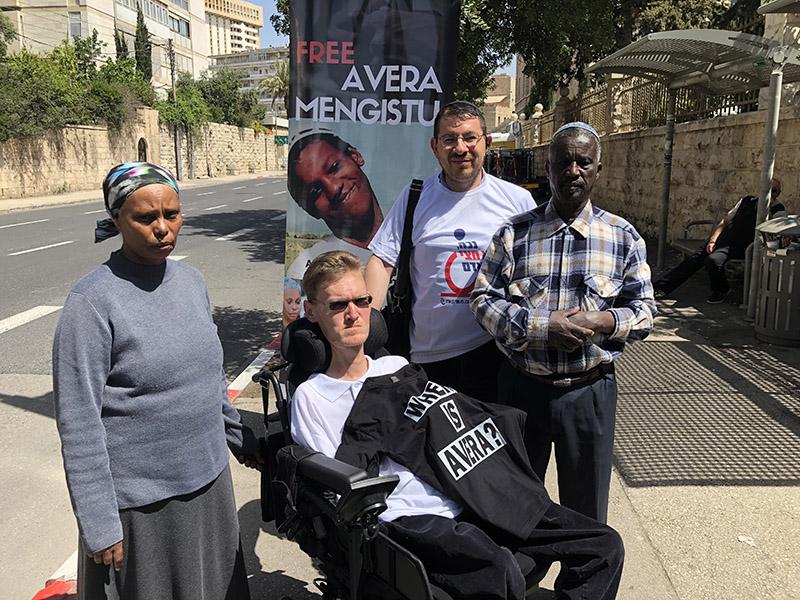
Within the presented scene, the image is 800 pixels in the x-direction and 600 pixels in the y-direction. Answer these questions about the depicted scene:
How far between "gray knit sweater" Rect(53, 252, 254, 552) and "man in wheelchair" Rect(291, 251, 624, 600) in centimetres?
36

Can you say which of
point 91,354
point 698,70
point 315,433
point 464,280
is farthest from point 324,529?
point 698,70

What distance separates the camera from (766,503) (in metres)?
3.63

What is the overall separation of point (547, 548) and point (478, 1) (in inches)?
371

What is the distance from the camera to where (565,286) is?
8.13 ft

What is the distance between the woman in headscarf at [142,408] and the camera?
1.86 metres

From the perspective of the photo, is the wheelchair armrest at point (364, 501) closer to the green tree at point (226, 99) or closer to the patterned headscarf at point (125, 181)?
the patterned headscarf at point (125, 181)

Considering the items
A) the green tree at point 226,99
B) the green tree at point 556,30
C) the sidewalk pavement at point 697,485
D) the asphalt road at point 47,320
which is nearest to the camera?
the sidewalk pavement at point 697,485

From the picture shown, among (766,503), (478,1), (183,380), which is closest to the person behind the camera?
(183,380)

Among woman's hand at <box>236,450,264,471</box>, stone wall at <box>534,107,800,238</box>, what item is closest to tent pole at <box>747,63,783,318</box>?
stone wall at <box>534,107,800,238</box>

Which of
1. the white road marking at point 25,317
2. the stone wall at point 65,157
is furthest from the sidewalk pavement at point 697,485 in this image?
the stone wall at point 65,157

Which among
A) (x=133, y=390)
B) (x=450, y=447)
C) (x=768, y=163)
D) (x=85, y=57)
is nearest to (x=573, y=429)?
(x=450, y=447)

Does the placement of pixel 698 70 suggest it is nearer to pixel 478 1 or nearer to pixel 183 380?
pixel 478 1

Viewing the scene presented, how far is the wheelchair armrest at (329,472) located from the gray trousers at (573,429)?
83 centimetres

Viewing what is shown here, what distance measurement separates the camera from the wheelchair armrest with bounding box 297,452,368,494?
192 cm
